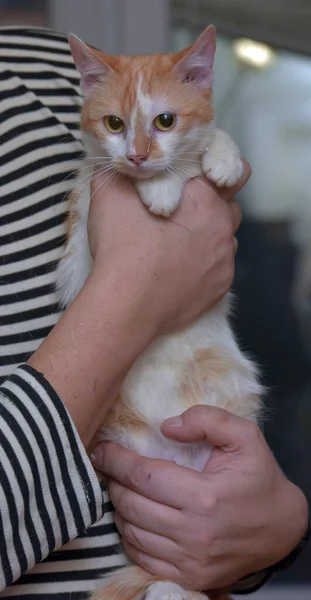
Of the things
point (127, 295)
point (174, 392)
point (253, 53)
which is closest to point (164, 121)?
point (127, 295)

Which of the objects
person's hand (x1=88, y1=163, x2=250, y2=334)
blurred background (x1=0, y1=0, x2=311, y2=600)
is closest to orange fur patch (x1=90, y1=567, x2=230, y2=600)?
person's hand (x1=88, y1=163, x2=250, y2=334)

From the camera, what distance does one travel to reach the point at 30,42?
1.30 meters

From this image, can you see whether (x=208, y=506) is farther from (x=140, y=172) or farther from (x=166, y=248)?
(x=140, y=172)

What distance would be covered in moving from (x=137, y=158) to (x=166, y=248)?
137mm

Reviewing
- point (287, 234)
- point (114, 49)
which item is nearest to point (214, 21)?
point (114, 49)

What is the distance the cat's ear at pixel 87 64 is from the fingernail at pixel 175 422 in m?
0.52

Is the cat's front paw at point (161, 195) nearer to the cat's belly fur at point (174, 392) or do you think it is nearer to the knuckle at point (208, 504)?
the cat's belly fur at point (174, 392)

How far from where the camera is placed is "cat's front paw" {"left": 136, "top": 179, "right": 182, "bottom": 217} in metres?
1.07

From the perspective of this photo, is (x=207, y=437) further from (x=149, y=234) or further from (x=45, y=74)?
(x=45, y=74)

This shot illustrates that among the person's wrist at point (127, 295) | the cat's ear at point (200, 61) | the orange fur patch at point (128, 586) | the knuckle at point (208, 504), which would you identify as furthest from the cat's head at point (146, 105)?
the orange fur patch at point (128, 586)

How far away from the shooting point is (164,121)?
1153 mm

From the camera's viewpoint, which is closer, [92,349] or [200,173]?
[92,349]

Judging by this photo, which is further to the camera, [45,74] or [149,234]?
[45,74]

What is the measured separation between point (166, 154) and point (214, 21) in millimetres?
1150
